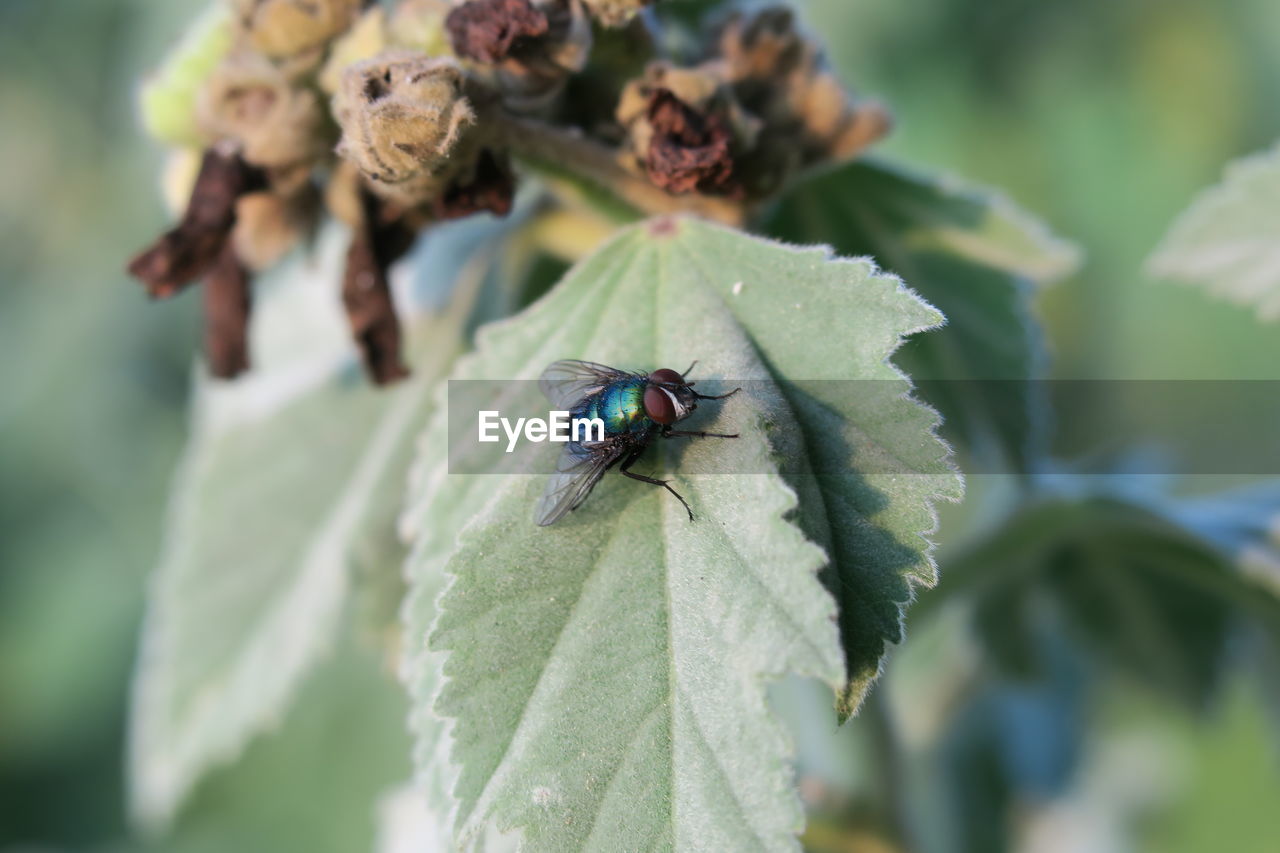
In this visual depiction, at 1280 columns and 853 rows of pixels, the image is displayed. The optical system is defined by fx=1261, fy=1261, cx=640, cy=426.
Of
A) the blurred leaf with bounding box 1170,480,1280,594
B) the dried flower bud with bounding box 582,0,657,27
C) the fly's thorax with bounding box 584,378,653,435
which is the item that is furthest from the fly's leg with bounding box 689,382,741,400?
the blurred leaf with bounding box 1170,480,1280,594

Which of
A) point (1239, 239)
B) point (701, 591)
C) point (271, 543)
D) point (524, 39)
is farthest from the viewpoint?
point (271, 543)

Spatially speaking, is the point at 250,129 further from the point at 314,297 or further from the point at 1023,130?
the point at 1023,130

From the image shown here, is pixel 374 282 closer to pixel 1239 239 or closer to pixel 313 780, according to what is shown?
pixel 1239 239

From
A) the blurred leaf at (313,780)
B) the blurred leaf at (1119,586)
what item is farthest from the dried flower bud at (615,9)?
the blurred leaf at (313,780)

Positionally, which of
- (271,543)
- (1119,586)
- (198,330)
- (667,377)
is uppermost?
(667,377)

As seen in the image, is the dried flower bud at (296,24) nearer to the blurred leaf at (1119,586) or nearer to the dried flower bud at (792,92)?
the dried flower bud at (792,92)

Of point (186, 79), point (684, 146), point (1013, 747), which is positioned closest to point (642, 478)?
point (684, 146)
